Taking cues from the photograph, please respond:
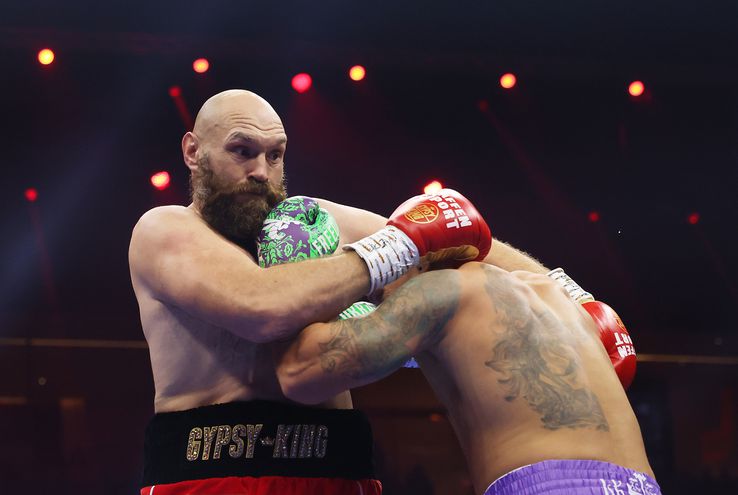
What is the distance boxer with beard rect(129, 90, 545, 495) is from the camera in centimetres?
200

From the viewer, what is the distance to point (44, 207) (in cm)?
527

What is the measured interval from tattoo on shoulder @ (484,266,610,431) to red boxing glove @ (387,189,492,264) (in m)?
0.19

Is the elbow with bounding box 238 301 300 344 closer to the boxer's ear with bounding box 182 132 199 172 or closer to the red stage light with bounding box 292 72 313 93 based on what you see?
the boxer's ear with bounding box 182 132 199 172

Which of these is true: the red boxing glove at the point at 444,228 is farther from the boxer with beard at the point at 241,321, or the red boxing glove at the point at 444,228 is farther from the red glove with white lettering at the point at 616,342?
the red glove with white lettering at the point at 616,342

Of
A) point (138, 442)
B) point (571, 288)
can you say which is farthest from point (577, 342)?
point (138, 442)

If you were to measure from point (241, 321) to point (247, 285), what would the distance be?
3.3 inches

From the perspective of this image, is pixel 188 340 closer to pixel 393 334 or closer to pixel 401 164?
pixel 393 334

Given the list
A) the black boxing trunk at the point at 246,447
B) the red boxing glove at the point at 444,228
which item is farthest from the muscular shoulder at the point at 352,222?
the black boxing trunk at the point at 246,447

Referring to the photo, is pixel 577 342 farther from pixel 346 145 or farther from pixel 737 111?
pixel 737 111

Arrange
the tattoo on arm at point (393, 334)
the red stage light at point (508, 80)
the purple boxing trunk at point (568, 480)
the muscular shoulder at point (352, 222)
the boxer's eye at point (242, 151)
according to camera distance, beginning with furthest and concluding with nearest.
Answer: the red stage light at point (508, 80) → the muscular shoulder at point (352, 222) → the boxer's eye at point (242, 151) → the tattoo on arm at point (393, 334) → the purple boxing trunk at point (568, 480)

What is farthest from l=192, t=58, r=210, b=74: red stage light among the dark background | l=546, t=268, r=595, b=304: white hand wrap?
l=546, t=268, r=595, b=304: white hand wrap

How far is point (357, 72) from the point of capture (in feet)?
16.5

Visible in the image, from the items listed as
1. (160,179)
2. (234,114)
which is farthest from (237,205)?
(160,179)

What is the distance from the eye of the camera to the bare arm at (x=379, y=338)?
72.9 inches
